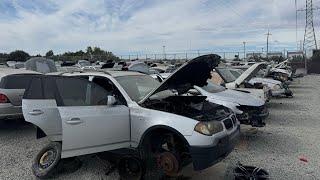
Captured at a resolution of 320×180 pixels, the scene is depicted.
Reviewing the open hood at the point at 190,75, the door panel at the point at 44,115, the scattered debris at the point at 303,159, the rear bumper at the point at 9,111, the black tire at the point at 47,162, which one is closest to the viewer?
the open hood at the point at 190,75

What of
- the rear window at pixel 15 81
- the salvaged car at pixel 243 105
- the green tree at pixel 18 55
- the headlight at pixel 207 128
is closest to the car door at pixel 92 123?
the headlight at pixel 207 128

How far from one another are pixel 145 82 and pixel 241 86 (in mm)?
5468

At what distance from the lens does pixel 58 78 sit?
6.50 m

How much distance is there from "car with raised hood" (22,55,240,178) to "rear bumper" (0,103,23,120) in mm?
2744

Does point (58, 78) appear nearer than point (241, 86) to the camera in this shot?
Yes

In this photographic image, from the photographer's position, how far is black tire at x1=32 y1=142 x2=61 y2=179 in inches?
243

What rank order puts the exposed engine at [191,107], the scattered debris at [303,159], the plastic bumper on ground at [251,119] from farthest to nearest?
the plastic bumper on ground at [251,119]
the scattered debris at [303,159]
the exposed engine at [191,107]

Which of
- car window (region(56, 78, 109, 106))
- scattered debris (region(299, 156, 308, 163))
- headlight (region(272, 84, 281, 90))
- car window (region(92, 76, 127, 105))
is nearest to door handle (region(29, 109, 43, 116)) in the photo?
car window (region(56, 78, 109, 106))

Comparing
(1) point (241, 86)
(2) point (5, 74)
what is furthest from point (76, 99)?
(1) point (241, 86)

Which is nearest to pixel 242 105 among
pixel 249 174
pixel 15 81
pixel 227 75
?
pixel 249 174

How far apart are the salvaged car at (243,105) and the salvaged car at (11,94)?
4.35m

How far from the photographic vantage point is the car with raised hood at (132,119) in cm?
536

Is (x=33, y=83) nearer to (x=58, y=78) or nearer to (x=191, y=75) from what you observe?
(x=58, y=78)

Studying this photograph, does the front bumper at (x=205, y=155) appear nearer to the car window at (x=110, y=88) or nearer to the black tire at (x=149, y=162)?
the black tire at (x=149, y=162)
